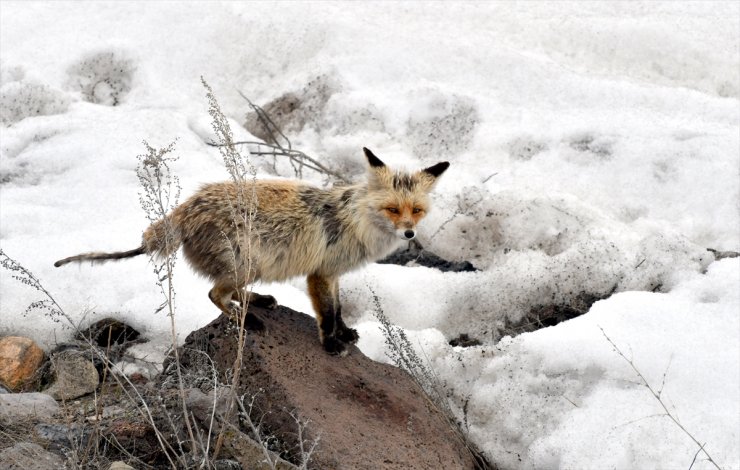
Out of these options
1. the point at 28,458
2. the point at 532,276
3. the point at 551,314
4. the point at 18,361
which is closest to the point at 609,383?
the point at 551,314

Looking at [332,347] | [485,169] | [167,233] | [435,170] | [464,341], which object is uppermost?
[167,233]

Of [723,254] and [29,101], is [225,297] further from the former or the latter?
[29,101]

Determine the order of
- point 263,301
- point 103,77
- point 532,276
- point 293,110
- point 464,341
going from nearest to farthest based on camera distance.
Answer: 1. point 263,301
2. point 464,341
3. point 532,276
4. point 293,110
5. point 103,77

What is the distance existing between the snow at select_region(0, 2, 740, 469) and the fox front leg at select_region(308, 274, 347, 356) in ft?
2.55

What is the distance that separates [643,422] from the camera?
16.3 feet

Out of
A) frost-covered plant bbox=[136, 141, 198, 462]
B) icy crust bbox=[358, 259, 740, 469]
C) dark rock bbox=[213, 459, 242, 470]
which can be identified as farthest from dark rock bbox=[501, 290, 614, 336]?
dark rock bbox=[213, 459, 242, 470]

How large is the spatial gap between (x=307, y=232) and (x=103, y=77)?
589 cm

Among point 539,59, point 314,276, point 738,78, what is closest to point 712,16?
point 738,78

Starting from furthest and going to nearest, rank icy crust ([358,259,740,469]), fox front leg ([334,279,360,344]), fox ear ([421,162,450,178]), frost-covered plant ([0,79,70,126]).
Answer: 1. frost-covered plant ([0,79,70,126])
2. fox ear ([421,162,450,178])
3. fox front leg ([334,279,360,344])
4. icy crust ([358,259,740,469])

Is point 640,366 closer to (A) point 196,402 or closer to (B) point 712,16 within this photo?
(A) point 196,402

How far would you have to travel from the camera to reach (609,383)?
529 cm

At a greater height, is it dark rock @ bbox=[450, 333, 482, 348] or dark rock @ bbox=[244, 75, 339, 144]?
dark rock @ bbox=[244, 75, 339, 144]

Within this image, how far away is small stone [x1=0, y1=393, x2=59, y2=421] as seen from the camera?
4.32 m

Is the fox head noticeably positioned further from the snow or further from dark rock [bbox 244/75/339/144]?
dark rock [bbox 244/75/339/144]
